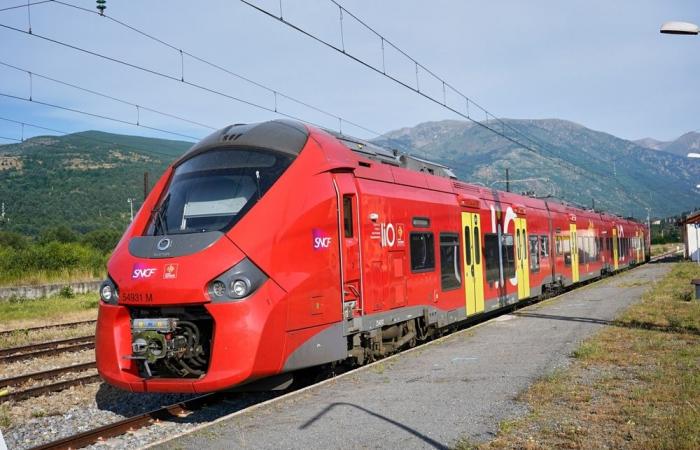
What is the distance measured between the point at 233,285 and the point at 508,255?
1226cm

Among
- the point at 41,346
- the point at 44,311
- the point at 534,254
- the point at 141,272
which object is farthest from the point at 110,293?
the point at 44,311

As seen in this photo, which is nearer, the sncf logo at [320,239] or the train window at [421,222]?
the sncf logo at [320,239]

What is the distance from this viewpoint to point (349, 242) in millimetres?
9781

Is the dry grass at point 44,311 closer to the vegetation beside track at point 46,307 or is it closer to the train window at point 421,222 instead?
the vegetation beside track at point 46,307

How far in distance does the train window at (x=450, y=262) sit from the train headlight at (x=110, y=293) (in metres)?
7.06

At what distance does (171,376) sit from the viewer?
791 cm

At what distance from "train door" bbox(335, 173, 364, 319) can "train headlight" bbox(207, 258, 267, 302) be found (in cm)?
200

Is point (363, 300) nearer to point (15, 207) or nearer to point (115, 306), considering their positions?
point (115, 306)

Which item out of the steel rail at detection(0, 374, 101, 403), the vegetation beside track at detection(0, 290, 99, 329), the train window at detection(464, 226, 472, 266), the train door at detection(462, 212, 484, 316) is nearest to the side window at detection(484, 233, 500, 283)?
the train door at detection(462, 212, 484, 316)

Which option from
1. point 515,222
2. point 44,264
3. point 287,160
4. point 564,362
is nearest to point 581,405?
point 564,362

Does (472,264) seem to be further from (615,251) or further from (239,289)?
(615,251)

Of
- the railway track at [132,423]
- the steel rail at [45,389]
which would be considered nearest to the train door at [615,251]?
the steel rail at [45,389]

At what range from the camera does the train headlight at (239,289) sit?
7660mm

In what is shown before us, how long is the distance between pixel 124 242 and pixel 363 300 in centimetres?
354
